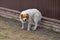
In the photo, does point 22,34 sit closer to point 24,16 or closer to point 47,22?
point 24,16

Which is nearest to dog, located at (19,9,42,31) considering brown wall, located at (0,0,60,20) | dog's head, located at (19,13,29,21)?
dog's head, located at (19,13,29,21)

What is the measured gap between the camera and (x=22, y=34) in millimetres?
6984

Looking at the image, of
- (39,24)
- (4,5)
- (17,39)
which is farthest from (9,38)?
(4,5)

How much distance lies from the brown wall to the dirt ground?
59cm

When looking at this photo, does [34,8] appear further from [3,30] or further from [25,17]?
[3,30]

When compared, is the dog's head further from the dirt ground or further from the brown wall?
the brown wall

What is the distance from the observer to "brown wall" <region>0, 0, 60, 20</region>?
22.8 feet

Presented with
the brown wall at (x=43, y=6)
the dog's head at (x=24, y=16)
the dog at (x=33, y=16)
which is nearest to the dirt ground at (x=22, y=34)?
the dog at (x=33, y=16)

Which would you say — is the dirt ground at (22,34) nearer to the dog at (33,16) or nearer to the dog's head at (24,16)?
the dog at (33,16)

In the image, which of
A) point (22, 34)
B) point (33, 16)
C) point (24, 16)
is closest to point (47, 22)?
point (33, 16)

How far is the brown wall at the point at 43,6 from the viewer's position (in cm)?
695

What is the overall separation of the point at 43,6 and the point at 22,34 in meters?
1.22

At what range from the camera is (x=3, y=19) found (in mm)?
8727

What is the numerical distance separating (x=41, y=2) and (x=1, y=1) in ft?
7.77
